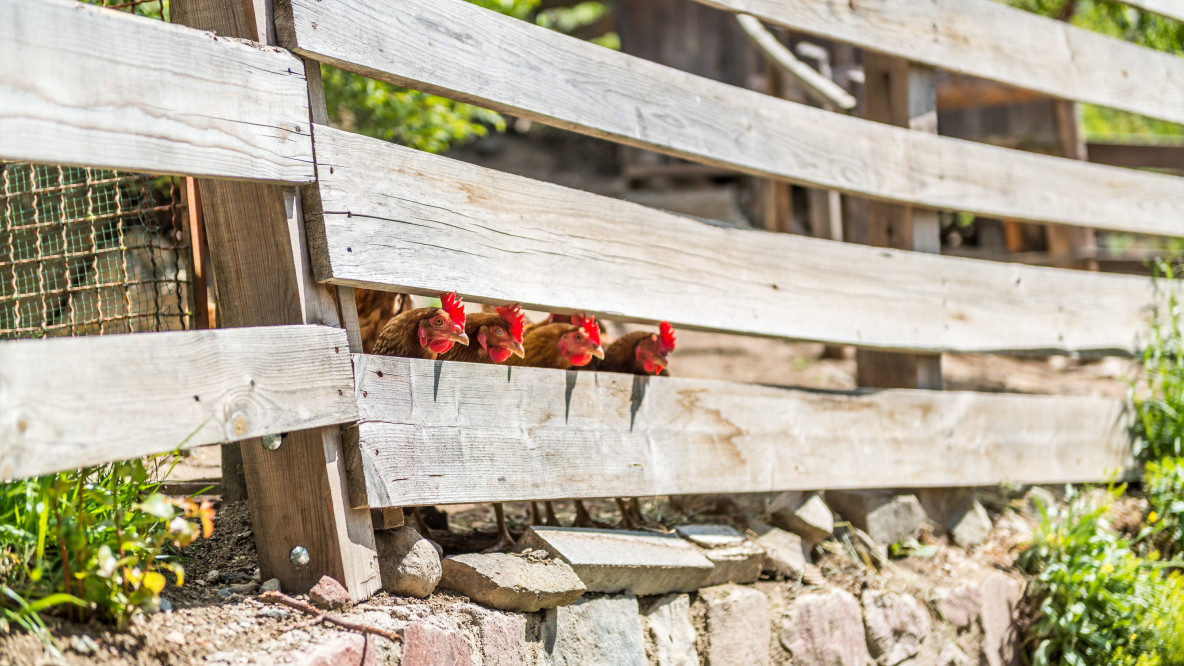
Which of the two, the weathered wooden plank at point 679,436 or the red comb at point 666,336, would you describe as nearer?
the weathered wooden plank at point 679,436

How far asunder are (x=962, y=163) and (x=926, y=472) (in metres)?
1.32

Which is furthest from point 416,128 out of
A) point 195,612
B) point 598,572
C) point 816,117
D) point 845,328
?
point 195,612

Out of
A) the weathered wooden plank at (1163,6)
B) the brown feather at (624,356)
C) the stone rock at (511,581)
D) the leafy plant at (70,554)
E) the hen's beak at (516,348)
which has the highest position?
the weathered wooden plank at (1163,6)

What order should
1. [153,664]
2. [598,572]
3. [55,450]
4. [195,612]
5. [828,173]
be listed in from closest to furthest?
[55,450] → [153,664] → [195,612] → [598,572] → [828,173]

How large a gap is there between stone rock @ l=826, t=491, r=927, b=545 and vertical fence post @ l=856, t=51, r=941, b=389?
500mm

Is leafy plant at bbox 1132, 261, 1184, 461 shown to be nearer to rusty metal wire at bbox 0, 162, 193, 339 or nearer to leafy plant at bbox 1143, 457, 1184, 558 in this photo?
leafy plant at bbox 1143, 457, 1184, 558

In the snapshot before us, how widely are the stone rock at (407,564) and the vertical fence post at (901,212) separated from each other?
7.62ft

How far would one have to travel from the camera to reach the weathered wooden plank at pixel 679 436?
241 cm

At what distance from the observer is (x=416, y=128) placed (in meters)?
4.89

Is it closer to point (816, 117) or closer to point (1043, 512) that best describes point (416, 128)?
point (816, 117)

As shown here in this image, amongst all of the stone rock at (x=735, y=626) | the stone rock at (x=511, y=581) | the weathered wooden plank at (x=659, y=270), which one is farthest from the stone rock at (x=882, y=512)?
the stone rock at (x=511, y=581)

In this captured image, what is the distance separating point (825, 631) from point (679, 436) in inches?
34.4

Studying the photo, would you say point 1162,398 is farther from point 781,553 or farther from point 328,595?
point 328,595

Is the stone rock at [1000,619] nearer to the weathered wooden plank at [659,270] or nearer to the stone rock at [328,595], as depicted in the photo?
the weathered wooden plank at [659,270]
